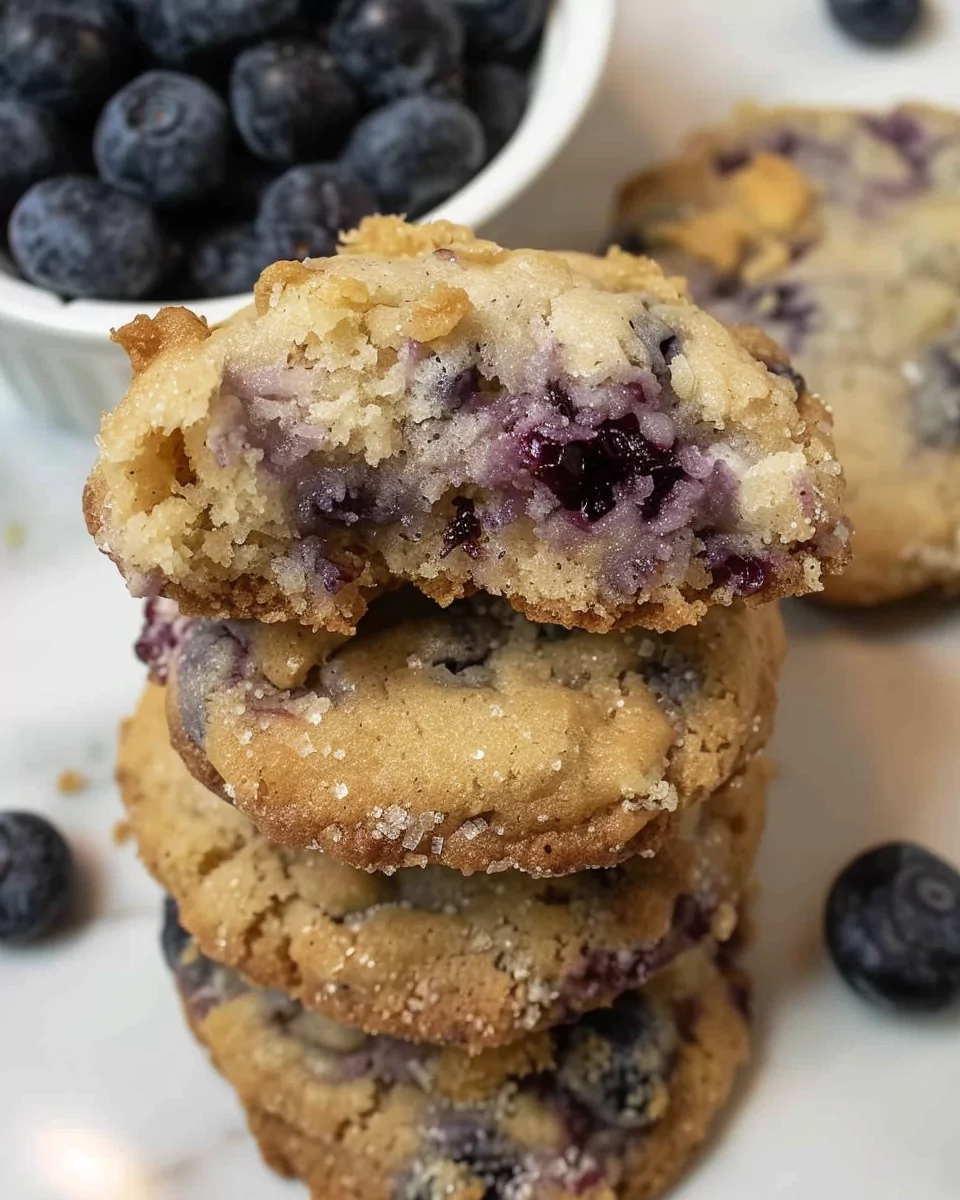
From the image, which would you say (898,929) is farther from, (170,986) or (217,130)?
(217,130)

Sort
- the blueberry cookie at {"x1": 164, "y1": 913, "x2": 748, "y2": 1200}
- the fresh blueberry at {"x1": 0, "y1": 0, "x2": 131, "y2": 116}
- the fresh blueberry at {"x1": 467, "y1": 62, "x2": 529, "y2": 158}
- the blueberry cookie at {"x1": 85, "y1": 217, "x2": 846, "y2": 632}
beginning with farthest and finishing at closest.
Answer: the fresh blueberry at {"x1": 467, "y1": 62, "x2": 529, "y2": 158} < the fresh blueberry at {"x1": 0, "y1": 0, "x2": 131, "y2": 116} < the blueberry cookie at {"x1": 164, "y1": 913, "x2": 748, "y2": 1200} < the blueberry cookie at {"x1": 85, "y1": 217, "x2": 846, "y2": 632}

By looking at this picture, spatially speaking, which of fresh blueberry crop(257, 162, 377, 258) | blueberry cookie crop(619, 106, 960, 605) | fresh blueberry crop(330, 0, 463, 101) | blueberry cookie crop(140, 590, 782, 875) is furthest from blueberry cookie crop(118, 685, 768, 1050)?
fresh blueberry crop(330, 0, 463, 101)

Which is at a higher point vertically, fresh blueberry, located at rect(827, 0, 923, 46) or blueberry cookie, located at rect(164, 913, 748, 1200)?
fresh blueberry, located at rect(827, 0, 923, 46)

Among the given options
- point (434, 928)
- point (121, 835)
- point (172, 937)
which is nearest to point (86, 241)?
point (121, 835)

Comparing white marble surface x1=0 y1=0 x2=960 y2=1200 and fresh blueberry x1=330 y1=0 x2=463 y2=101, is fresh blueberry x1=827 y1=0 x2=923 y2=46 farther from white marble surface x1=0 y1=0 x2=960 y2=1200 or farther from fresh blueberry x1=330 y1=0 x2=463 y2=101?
fresh blueberry x1=330 y1=0 x2=463 y2=101

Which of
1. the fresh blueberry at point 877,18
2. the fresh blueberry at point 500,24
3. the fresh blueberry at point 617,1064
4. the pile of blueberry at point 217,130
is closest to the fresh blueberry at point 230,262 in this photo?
the pile of blueberry at point 217,130

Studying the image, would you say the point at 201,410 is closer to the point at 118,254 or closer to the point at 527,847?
the point at 527,847

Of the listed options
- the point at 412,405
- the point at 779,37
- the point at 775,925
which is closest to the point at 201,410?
the point at 412,405
